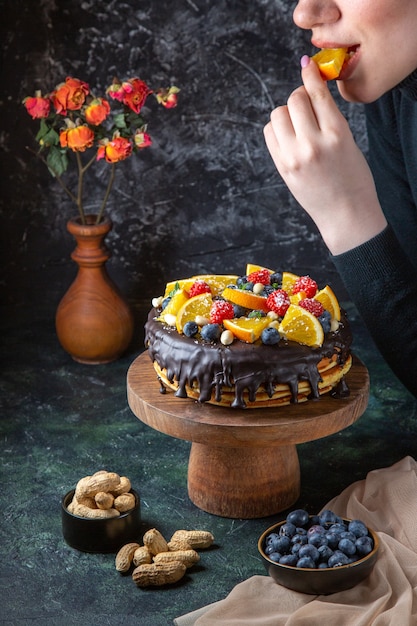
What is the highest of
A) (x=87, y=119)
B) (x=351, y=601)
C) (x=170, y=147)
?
(x=87, y=119)

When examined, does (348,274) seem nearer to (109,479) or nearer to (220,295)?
(220,295)

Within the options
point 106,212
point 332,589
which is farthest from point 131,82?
point 332,589

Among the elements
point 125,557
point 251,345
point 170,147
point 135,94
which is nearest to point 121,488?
point 125,557

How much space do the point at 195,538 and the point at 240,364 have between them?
323mm

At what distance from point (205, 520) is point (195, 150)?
1.33 m

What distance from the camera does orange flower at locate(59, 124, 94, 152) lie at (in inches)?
87.8

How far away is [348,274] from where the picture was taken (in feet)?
5.88

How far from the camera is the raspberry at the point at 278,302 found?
5.77 ft

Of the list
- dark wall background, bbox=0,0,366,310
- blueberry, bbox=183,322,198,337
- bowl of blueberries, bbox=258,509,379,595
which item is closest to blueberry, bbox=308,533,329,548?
bowl of blueberries, bbox=258,509,379,595

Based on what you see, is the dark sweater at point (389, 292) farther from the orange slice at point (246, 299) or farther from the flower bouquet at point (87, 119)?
the flower bouquet at point (87, 119)

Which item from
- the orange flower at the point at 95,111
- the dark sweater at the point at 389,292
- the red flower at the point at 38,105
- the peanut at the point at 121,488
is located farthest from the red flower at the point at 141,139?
the peanut at the point at 121,488

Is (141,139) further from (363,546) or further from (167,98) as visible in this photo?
(363,546)

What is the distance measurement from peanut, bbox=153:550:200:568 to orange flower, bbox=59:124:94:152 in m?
1.05

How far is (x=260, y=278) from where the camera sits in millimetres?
1901
